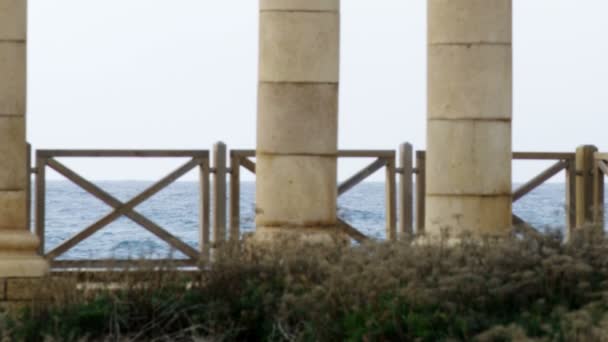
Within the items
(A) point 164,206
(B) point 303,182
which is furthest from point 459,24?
(A) point 164,206

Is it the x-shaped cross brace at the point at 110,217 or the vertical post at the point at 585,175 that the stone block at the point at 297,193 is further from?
the vertical post at the point at 585,175

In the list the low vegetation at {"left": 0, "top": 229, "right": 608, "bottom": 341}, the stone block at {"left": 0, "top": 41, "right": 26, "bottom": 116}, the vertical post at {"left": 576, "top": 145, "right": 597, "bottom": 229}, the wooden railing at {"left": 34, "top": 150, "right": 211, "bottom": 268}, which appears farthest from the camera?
the vertical post at {"left": 576, "top": 145, "right": 597, "bottom": 229}

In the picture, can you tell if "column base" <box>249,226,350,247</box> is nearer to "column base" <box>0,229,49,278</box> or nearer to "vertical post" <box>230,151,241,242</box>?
"column base" <box>0,229,49,278</box>

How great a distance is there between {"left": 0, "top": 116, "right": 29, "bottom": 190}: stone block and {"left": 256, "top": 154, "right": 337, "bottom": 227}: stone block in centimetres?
341

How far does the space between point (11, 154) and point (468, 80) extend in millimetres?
6062

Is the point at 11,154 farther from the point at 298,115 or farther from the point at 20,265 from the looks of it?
the point at 298,115

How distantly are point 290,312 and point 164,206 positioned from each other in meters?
53.3

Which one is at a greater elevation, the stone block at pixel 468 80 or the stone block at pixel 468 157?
the stone block at pixel 468 80

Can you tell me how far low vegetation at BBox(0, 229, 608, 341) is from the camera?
47.2 feet

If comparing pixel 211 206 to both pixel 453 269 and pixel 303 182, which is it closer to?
pixel 303 182

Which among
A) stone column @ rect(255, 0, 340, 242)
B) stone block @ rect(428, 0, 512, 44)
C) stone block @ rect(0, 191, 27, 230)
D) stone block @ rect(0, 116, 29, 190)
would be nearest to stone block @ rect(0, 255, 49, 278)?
stone block @ rect(0, 191, 27, 230)

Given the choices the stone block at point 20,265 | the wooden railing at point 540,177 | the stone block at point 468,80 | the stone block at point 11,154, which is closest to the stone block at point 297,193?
the stone block at point 468,80

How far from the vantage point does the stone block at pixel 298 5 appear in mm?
20547

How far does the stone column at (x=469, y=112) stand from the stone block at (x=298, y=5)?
4.52 ft
